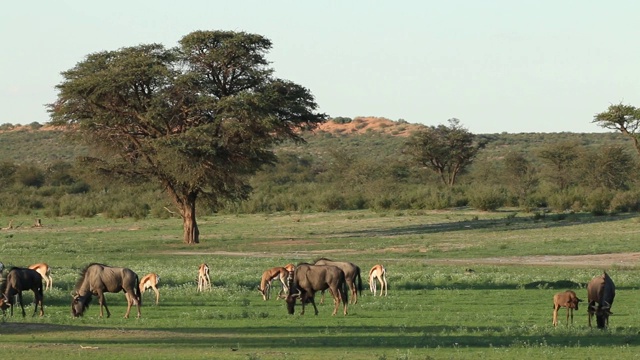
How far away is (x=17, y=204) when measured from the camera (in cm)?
8856

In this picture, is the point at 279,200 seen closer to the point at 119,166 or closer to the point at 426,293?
the point at 119,166

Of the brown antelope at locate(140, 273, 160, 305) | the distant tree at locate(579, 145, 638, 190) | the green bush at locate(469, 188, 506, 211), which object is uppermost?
the distant tree at locate(579, 145, 638, 190)

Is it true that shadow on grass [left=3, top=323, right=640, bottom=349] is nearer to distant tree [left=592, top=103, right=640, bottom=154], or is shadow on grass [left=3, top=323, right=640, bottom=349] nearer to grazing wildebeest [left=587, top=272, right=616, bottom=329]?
grazing wildebeest [left=587, top=272, right=616, bottom=329]

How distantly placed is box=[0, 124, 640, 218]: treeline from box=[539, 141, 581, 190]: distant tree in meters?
0.08

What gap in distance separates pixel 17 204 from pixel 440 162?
32.8m

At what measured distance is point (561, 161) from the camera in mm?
93500

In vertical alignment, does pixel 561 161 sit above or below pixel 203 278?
above

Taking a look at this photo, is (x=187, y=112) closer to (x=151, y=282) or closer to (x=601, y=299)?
(x=151, y=282)

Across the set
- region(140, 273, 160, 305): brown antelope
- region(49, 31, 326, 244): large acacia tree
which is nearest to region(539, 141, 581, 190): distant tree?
region(49, 31, 326, 244): large acacia tree

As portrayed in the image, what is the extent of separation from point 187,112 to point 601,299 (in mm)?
36983

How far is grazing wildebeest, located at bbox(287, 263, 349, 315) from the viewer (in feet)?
77.9

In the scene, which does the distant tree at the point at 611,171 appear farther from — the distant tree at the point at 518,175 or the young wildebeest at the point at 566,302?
the young wildebeest at the point at 566,302

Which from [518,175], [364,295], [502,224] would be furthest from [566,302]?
[518,175]

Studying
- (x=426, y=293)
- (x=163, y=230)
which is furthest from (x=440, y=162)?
(x=426, y=293)
